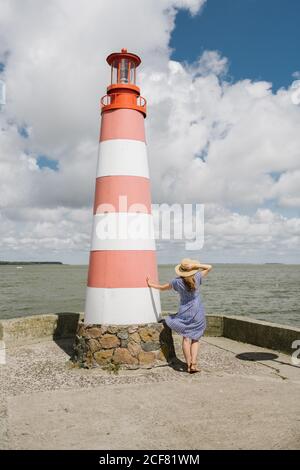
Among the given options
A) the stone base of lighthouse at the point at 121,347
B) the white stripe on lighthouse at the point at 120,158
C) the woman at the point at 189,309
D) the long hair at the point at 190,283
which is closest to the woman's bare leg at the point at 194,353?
the woman at the point at 189,309

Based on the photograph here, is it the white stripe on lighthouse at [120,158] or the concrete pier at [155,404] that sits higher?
the white stripe on lighthouse at [120,158]

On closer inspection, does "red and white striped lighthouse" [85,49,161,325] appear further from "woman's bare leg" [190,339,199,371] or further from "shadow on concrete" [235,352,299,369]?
"shadow on concrete" [235,352,299,369]

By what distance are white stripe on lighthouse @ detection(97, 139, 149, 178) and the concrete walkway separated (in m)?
3.39

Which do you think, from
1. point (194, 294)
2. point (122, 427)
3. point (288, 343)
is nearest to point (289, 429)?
point (122, 427)

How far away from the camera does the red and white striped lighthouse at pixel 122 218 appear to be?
7.38 m

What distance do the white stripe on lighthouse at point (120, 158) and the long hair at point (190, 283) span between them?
2.06m

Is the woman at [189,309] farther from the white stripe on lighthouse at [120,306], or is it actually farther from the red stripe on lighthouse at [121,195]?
the red stripe on lighthouse at [121,195]

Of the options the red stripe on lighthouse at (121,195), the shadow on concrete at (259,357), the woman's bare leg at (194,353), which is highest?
the red stripe on lighthouse at (121,195)

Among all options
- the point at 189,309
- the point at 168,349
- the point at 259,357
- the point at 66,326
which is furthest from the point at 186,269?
the point at 66,326

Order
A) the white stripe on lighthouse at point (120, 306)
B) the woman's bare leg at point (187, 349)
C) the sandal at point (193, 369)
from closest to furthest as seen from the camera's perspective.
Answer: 1. the sandal at point (193, 369)
2. the woman's bare leg at point (187, 349)
3. the white stripe on lighthouse at point (120, 306)

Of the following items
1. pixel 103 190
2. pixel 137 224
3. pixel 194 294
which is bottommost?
pixel 194 294
